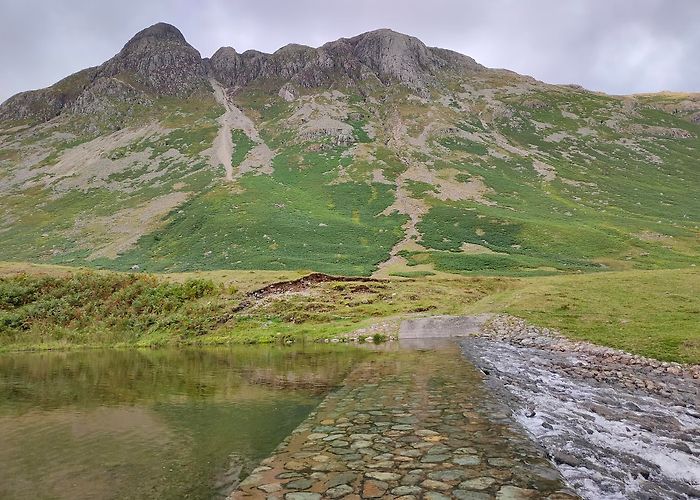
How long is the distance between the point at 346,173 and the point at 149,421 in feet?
361

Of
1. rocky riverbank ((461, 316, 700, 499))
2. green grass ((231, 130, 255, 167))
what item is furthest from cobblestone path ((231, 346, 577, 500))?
green grass ((231, 130, 255, 167))

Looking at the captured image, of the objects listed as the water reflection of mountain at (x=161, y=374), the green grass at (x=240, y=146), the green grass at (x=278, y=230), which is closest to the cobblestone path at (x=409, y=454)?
the water reflection of mountain at (x=161, y=374)

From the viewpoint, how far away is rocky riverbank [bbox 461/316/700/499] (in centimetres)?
898

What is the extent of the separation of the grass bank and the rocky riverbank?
310 inches

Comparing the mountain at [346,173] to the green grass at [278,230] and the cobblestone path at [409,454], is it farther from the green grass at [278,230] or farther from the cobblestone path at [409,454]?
the cobblestone path at [409,454]

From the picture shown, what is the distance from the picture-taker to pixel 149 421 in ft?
46.8

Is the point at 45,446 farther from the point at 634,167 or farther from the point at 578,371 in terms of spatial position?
the point at 634,167

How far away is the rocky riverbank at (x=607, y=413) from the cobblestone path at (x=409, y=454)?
86 cm

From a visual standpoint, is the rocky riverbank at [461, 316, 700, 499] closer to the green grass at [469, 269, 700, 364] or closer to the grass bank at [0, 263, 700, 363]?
the green grass at [469, 269, 700, 364]

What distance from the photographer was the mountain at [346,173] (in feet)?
259

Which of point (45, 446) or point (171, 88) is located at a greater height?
point (171, 88)

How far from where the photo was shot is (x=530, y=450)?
9.82 meters

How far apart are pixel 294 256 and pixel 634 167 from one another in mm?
113380

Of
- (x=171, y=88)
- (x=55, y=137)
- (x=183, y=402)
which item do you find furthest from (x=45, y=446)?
(x=171, y=88)
